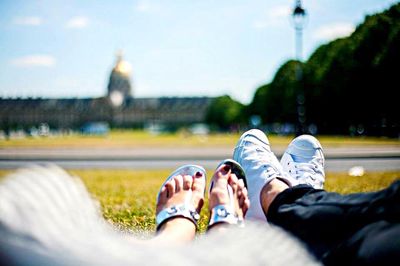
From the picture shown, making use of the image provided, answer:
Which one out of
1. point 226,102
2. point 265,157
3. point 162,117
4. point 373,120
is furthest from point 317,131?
point 162,117

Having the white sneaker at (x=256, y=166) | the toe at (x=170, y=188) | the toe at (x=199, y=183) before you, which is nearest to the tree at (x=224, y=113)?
the white sneaker at (x=256, y=166)

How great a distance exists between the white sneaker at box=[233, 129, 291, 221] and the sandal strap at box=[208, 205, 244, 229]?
1.18 ft

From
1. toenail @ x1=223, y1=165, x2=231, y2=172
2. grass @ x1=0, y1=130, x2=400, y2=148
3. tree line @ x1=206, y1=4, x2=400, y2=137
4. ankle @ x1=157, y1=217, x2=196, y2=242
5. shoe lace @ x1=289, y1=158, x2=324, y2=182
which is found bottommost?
grass @ x1=0, y1=130, x2=400, y2=148

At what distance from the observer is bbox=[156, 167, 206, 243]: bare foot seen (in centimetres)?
157

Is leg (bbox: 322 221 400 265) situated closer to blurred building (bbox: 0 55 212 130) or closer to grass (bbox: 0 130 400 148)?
grass (bbox: 0 130 400 148)

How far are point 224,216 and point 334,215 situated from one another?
45cm

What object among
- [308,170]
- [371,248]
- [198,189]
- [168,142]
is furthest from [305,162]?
[168,142]

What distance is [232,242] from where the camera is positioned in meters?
1.26

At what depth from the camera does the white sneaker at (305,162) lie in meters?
2.68

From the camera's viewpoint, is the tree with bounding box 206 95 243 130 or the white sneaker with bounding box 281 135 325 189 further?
the tree with bounding box 206 95 243 130

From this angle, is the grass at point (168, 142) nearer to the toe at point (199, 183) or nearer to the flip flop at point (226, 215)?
the toe at point (199, 183)

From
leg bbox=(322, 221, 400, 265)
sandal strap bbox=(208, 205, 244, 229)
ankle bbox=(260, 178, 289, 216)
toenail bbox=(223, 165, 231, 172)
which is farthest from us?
toenail bbox=(223, 165, 231, 172)

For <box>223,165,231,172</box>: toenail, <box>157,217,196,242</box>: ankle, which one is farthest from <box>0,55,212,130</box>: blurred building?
<box>157,217,196,242</box>: ankle

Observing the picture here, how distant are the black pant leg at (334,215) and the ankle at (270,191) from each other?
0.30 meters
